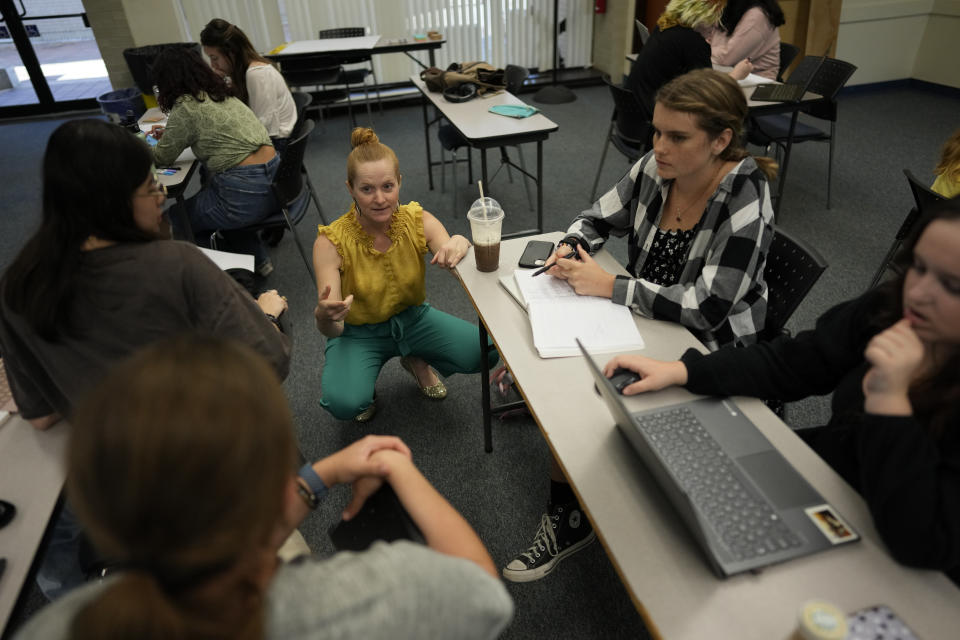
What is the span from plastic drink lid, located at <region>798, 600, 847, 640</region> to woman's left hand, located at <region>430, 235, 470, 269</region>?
1.26m

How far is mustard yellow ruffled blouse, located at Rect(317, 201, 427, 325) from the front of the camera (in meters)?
1.81

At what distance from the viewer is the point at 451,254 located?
5.66 ft

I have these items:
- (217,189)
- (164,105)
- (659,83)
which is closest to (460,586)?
(217,189)

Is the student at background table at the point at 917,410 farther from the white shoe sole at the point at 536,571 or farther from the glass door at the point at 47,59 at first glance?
the glass door at the point at 47,59

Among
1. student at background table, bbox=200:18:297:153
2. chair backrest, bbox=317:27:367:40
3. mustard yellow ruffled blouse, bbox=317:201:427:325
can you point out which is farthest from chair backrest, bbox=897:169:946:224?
chair backrest, bbox=317:27:367:40

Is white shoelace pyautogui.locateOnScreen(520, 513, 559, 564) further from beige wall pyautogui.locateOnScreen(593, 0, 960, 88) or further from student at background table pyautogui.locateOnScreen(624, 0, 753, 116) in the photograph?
beige wall pyautogui.locateOnScreen(593, 0, 960, 88)

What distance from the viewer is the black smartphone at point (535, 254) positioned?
1.63 metres

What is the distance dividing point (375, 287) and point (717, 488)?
127 centimetres

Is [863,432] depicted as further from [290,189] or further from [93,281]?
[290,189]

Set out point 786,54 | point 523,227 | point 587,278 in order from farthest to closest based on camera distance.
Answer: point 786,54 → point 523,227 → point 587,278

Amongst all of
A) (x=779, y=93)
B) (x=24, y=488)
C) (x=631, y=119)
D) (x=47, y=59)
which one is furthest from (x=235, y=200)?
(x=47, y=59)

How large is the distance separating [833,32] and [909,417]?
18.6 feet

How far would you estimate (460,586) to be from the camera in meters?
0.64

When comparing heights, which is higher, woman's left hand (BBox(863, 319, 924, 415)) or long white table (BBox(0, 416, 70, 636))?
woman's left hand (BBox(863, 319, 924, 415))
